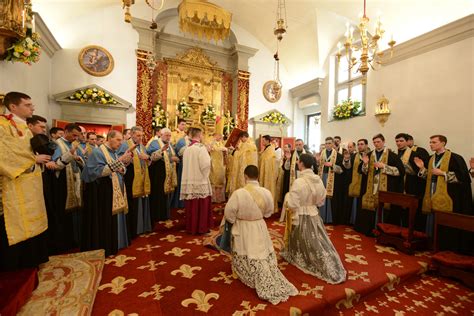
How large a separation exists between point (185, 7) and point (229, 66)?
7.11 m

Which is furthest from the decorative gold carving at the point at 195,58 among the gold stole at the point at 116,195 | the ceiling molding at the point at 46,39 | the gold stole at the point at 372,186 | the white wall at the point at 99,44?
the gold stole at the point at 372,186

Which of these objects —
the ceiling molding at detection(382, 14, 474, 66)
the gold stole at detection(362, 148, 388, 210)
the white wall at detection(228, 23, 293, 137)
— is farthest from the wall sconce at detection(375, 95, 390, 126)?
the white wall at detection(228, 23, 293, 137)

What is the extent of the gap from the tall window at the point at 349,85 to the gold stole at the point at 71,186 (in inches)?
340

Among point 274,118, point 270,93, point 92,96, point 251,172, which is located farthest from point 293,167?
point 92,96

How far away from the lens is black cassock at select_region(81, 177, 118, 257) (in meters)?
3.87

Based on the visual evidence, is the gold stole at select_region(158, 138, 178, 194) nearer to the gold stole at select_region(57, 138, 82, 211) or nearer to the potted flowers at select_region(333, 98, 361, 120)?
the gold stole at select_region(57, 138, 82, 211)

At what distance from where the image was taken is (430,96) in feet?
22.1

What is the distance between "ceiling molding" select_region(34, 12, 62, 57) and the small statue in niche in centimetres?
488

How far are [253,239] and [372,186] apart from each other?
3.92 m

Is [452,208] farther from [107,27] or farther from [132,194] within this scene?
[107,27]

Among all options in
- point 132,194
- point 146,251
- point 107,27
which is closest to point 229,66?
point 107,27

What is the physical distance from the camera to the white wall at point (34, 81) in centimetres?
486

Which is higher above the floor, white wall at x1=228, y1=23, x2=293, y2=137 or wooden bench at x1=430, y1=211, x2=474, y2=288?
white wall at x1=228, y1=23, x2=293, y2=137

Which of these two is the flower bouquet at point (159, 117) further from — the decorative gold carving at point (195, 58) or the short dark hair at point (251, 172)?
the short dark hair at point (251, 172)
